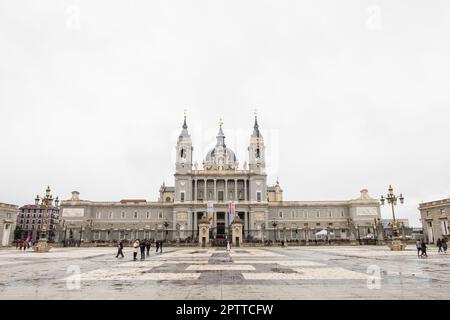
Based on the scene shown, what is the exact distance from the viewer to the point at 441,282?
1155 centimetres

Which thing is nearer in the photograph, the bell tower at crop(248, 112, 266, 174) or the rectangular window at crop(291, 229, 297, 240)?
the rectangular window at crop(291, 229, 297, 240)

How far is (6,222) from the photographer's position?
63.4 m

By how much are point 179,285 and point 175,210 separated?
74.0 meters

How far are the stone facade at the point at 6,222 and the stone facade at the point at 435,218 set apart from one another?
72486 mm

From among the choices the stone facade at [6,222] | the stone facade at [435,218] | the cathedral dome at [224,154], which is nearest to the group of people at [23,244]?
the stone facade at [6,222]

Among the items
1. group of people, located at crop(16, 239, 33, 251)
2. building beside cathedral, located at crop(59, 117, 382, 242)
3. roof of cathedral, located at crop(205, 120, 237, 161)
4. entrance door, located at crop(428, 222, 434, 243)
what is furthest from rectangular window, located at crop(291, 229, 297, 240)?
group of people, located at crop(16, 239, 33, 251)

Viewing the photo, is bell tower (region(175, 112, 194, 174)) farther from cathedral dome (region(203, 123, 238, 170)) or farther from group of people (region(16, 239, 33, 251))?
group of people (region(16, 239, 33, 251))

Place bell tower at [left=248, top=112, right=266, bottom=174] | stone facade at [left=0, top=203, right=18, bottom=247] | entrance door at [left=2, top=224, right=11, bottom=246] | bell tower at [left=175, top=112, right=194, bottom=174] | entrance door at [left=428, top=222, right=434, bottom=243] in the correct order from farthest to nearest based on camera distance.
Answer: bell tower at [left=248, top=112, right=266, bottom=174]
bell tower at [left=175, top=112, right=194, bottom=174]
entrance door at [left=2, top=224, right=11, bottom=246]
stone facade at [left=0, top=203, right=18, bottom=247]
entrance door at [left=428, top=222, right=434, bottom=243]

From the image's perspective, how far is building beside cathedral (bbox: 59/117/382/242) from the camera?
3305 inches

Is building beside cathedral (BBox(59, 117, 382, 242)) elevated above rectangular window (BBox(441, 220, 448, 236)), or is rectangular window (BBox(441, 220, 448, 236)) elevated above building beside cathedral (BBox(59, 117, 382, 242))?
building beside cathedral (BBox(59, 117, 382, 242))

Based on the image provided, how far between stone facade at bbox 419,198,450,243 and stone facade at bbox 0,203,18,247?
72.5 m
